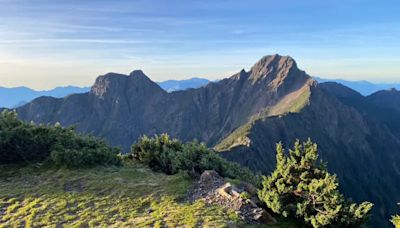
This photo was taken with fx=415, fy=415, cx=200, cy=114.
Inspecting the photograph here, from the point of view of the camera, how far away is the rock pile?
2033cm

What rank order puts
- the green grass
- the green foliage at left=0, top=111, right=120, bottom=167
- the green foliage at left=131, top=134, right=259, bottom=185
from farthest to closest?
the green foliage at left=0, top=111, right=120, bottom=167 < the green foliage at left=131, top=134, right=259, bottom=185 < the green grass

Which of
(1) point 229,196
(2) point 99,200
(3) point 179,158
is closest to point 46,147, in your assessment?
(3) point 179,158

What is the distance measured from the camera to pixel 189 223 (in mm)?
19469

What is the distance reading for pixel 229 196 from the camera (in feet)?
72.2

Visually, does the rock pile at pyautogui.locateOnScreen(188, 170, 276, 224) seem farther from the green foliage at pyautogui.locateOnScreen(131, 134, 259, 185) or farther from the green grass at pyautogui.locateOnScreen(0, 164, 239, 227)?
the green foliage at pyautogui.locateOnScreen(131, 134, 259, 185)

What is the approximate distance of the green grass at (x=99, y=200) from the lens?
20297mm

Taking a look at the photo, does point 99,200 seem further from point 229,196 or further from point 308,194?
point 308,194

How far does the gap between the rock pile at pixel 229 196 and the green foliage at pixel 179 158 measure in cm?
260

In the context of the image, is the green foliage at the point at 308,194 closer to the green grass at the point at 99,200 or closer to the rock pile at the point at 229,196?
the rock pile at the point at 229,196

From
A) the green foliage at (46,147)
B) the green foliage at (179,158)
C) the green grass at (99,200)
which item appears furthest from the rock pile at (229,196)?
the green foliage at (46,147)

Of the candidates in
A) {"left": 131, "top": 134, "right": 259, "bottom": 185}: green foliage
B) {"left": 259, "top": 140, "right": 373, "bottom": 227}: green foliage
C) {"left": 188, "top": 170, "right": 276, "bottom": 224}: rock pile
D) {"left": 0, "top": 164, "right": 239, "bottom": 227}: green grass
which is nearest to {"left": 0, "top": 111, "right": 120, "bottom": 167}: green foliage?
{"left": 0, "top": 164, "right": 239, "bottom": 227}: green grass

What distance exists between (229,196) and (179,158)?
28.7ft

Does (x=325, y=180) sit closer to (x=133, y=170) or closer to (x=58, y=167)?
(x=133, y=170)

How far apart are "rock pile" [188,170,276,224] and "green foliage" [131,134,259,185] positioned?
260 centimetres
